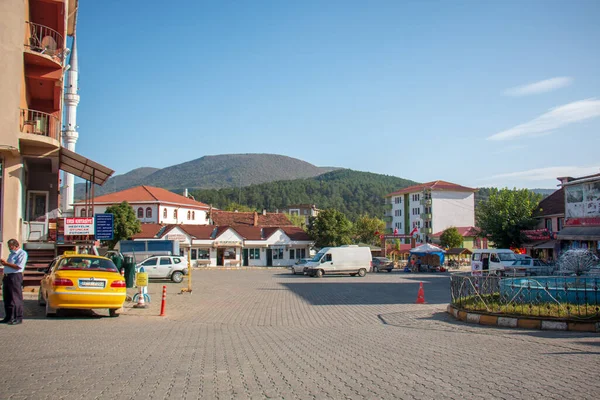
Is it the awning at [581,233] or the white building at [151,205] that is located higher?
the white building at [151,205]

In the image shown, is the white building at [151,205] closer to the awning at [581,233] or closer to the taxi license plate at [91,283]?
the awning at [581,233]

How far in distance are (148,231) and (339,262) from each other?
34.5m

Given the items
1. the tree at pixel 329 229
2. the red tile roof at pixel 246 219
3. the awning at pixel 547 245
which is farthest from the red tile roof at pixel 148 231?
the awning at pixel 547 245

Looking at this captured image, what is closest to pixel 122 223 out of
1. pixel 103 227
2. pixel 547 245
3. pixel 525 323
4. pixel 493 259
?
pixel 103 227

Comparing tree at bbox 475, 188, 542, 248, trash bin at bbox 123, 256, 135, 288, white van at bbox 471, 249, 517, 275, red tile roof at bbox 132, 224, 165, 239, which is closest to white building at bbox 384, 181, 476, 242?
tree at bbox 475, 188, 542, 248

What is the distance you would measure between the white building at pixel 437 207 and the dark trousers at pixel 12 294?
82086 mm

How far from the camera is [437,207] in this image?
9406cm

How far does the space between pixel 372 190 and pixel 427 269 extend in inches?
5923

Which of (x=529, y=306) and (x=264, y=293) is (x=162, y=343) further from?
(x=264, y=293)

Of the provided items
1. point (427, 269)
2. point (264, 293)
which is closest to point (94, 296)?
point (264, 293)

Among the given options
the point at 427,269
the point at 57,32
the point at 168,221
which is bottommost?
the point at 427,269

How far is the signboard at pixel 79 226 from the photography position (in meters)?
20.7

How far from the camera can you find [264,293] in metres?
24.0

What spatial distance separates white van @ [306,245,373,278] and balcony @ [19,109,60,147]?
22290 millimetres
